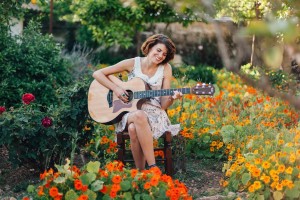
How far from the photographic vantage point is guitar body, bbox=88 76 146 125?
13.5ft

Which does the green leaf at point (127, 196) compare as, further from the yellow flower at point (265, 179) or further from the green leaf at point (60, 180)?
the yellow flower at point (265, 179)

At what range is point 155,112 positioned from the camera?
415 cm

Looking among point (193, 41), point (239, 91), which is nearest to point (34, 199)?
point (239, 91)

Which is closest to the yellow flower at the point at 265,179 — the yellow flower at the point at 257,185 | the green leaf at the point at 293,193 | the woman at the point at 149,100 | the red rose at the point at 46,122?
the yellow flower at the point at 257,185

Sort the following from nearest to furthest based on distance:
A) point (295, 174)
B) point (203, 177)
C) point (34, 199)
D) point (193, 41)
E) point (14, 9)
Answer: point (34, 199) < point (295, 174) < point (203, 177) < point (14, 9) < point (193, 41)

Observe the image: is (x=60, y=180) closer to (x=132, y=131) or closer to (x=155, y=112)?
(x=132, y=131)

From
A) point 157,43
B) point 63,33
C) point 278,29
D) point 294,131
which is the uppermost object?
point 63,33

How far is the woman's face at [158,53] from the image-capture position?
4.16m

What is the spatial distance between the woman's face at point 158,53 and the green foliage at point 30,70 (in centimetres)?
198

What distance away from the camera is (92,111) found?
422 cm

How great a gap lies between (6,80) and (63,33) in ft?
28.1

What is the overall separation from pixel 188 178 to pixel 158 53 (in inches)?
39.6

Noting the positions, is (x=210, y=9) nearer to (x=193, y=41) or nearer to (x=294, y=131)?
(x=294, y=131)

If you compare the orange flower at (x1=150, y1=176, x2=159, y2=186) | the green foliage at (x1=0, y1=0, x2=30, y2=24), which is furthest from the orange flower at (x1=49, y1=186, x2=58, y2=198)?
the green foliage at (x1=0, y1=0, x2=30, y2=24)
